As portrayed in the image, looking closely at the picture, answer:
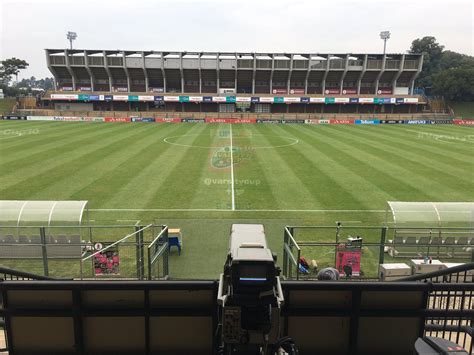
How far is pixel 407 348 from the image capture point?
5.58 meters

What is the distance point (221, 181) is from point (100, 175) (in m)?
8.18

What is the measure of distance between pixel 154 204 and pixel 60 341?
13.6 meters

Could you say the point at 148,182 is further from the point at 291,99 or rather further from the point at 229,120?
the point at 291,99

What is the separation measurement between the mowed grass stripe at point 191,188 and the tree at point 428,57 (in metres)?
121

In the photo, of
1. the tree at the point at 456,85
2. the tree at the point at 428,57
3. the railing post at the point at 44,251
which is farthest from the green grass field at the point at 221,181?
the tree at the point at 428,57

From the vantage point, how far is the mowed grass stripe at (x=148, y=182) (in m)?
19.1

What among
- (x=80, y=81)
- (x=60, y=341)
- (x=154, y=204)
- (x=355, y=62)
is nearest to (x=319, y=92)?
(x=355, y=62)

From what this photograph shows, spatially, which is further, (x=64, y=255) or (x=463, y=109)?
(x=463, y=109)

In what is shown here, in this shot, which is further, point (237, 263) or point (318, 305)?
point (318, 305)

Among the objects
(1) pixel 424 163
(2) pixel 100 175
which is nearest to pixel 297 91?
(1) pixel 424 163

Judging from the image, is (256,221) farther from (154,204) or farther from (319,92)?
(319,92)

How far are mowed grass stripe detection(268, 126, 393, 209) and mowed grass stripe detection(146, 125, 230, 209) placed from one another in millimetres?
7119

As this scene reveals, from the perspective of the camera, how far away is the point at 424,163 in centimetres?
Answer: 2977

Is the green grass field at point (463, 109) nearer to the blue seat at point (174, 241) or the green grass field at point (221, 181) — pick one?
the green grass field at point (221, 181)
